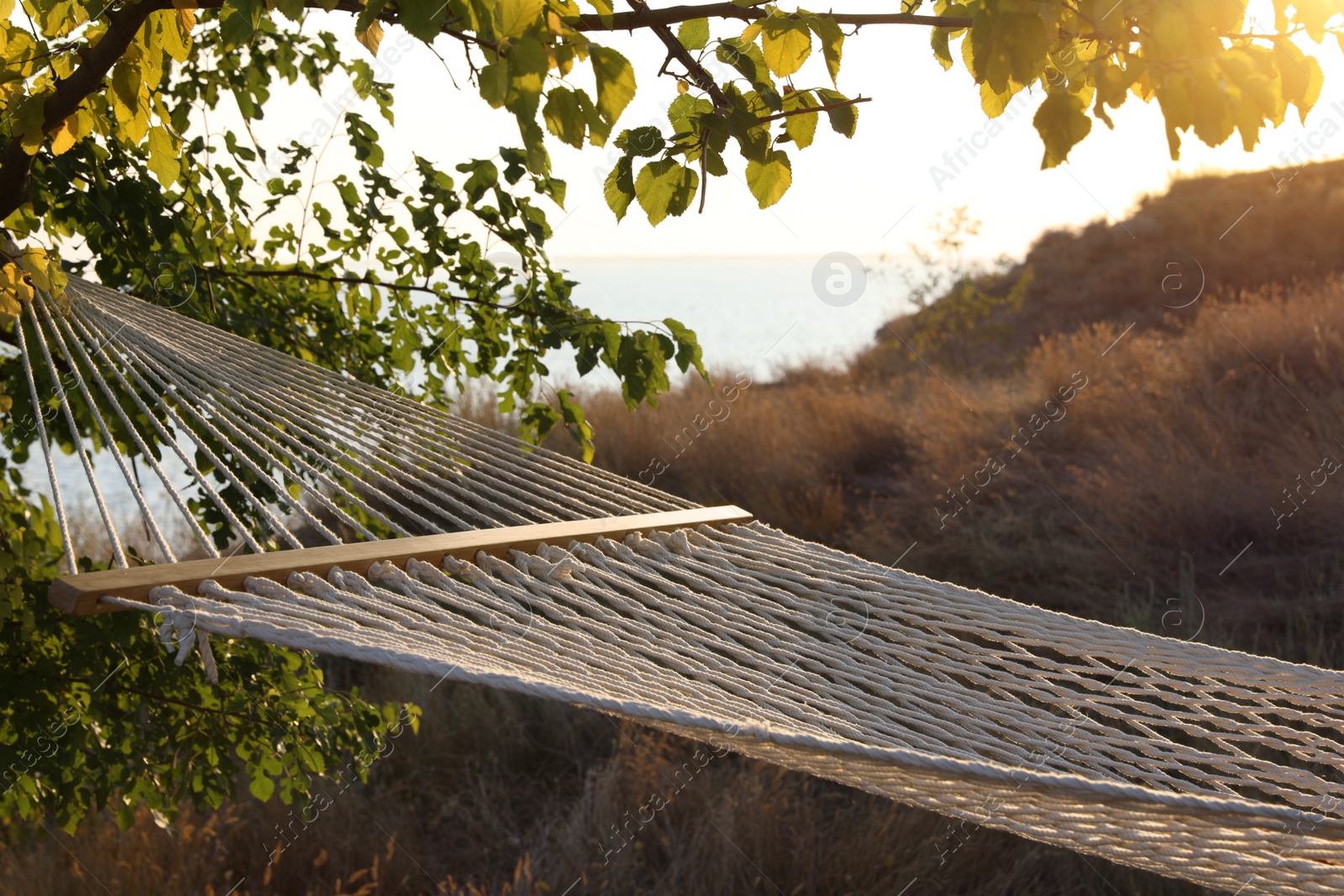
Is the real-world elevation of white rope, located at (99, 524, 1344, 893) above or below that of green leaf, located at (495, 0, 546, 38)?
below

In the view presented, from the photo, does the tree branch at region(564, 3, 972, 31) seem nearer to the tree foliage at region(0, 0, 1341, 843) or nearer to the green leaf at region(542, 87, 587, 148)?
the tree foliage at region(0, 0, 1341, 843)

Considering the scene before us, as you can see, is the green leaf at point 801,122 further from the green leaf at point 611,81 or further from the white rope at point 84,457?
the white rope at point 84,457

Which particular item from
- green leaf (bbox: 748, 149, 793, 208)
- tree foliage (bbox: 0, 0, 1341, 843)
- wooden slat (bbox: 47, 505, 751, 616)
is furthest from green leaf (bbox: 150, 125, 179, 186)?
green leaf (bbox: 748, 149, 793, 208)

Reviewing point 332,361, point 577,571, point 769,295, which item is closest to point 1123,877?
point 577,571

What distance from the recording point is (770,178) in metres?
1.02

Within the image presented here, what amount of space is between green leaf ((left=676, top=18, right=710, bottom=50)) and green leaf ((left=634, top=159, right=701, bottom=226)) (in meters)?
0.12

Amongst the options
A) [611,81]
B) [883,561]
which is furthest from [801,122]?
[883,561]

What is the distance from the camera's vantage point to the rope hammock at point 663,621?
88 centimetres

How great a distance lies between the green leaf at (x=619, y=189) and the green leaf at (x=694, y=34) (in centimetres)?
13

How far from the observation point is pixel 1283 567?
3.18 m

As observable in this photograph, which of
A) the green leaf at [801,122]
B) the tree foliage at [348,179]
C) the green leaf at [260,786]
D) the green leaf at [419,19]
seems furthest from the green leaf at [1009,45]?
the green leaf at [260,786]

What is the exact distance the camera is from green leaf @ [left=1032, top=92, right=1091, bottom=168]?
75 cm

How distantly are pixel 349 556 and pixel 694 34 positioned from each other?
69cm

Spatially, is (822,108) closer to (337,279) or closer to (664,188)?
(664,188)
